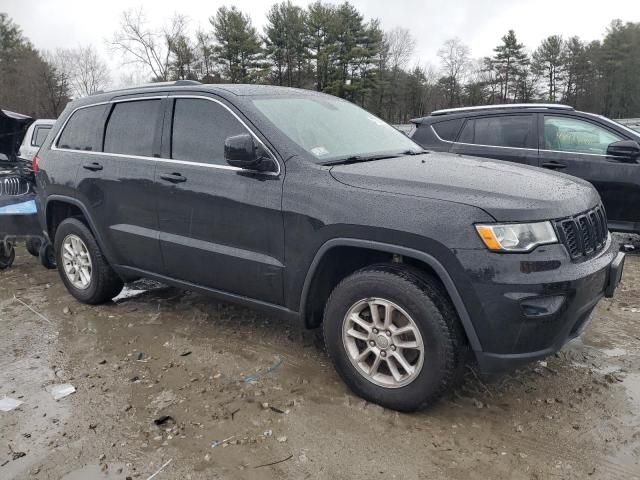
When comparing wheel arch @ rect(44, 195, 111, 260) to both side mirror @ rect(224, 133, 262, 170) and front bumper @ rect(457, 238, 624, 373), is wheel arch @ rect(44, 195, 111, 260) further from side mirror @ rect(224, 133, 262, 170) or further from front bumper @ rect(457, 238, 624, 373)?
front bumper @ rect(457, 238, 624, 373)

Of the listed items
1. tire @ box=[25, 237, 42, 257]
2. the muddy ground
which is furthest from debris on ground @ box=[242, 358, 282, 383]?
tire @ box=[25, 237, 42, 257]

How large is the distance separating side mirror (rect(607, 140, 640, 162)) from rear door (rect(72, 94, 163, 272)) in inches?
198

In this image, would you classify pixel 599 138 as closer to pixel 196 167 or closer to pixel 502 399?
pixel 502 399

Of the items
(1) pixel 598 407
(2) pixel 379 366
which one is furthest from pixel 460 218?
(1) pixel 598 407

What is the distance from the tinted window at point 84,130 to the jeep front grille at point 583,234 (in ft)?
12.2

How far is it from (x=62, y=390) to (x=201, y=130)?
197 cm

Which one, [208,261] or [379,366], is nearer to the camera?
[379,366]

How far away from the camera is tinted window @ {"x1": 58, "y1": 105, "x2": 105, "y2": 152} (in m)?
4.64

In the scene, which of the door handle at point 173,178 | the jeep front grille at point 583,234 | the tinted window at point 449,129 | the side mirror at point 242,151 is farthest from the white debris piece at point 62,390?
the tinted window at point 449,129

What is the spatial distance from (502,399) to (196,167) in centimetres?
252

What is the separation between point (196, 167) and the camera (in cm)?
375

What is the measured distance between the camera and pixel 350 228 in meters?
2.97

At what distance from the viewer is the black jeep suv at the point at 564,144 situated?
6160mm

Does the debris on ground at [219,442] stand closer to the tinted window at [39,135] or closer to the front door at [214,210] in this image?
the front door at [214,210]
